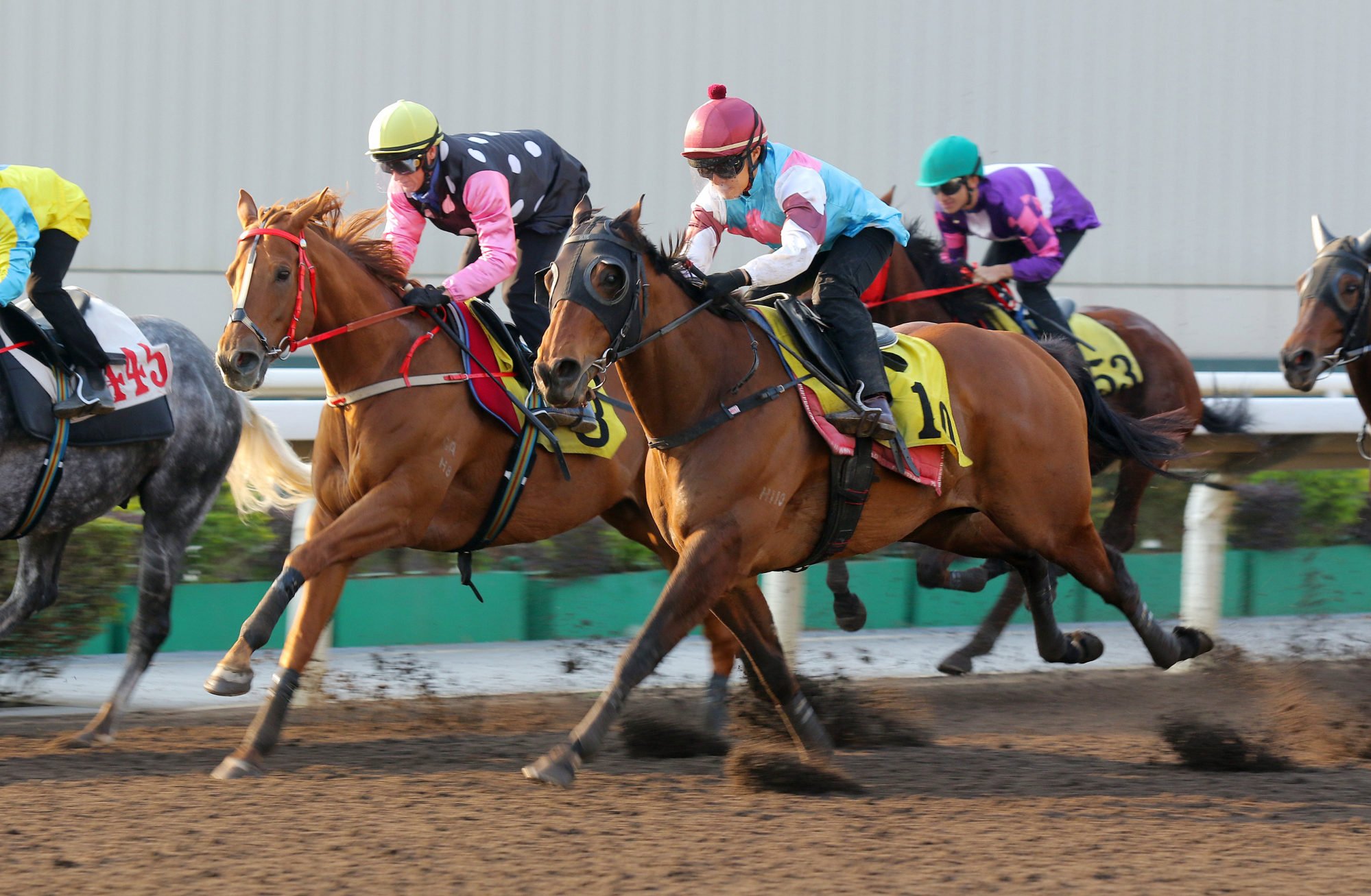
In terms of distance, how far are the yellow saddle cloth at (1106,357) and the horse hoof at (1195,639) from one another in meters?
1.85

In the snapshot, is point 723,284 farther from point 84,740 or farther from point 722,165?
point 84,740

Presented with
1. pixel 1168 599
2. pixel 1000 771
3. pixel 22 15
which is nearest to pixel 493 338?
pixel 1000 771

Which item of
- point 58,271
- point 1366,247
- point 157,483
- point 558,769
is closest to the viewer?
point 558,769

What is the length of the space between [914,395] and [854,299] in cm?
32

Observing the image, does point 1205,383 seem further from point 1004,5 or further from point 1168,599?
point 1004,5

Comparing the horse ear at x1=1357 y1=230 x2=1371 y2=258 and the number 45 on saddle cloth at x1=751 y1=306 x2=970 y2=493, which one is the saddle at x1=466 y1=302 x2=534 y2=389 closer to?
the number 45 on saddle cloth at x1=751 y1=306 x2=970 y2=493

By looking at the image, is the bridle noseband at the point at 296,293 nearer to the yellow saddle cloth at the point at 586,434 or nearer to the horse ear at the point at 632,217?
the yellow saddle cloth at the point at 586,434

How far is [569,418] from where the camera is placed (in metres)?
4.84

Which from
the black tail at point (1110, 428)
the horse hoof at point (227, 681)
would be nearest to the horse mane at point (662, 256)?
the black tail at point (1110, 428)

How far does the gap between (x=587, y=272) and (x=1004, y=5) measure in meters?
9.35

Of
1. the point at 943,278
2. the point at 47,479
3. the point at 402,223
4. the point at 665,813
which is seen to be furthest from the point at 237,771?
the point at 943,278

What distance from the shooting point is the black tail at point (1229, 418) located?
6613 mm

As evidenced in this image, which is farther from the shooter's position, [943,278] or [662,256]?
[943,278]

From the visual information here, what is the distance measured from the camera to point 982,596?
6840mm
